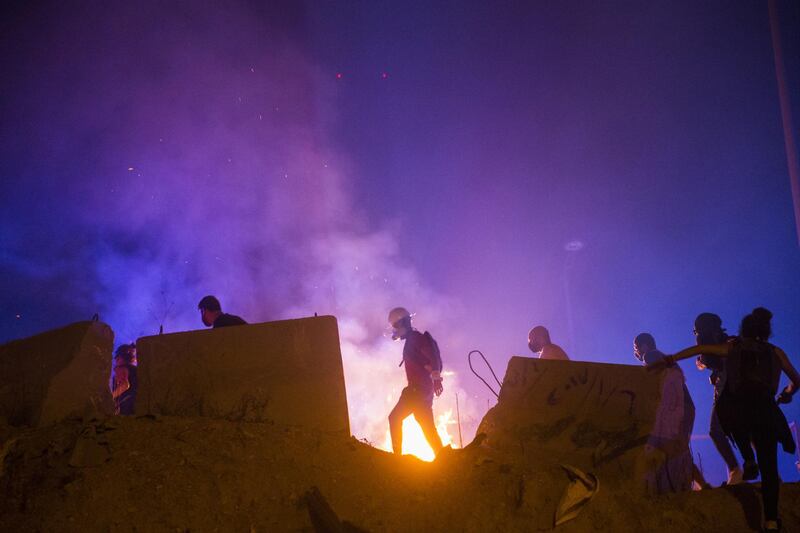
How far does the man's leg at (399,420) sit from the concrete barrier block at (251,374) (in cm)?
139

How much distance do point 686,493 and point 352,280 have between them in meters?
16.7

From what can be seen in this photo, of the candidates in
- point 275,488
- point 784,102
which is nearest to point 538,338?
point 275,488

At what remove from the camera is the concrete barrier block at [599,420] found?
178 inches

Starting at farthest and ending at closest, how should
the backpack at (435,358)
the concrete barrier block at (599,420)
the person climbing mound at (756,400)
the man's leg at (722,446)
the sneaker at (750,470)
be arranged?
the backpack at (435,358), the man's leg at (722,446), the concrete barrier block at (599,420), the sneaker at (750,470), the person climbing mound at (756,400)

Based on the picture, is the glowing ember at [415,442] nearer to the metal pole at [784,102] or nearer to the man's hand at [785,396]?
the man's hand at [785,396]

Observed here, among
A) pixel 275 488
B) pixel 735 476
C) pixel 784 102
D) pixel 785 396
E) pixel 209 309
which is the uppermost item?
pixel 784 102

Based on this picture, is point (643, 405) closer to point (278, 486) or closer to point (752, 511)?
point (752, 511)

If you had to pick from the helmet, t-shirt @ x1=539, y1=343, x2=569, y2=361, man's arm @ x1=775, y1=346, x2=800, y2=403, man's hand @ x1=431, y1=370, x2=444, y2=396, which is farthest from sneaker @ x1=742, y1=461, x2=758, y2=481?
the helmet

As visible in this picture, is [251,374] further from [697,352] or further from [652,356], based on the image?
[652,356]

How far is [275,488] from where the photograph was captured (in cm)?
349

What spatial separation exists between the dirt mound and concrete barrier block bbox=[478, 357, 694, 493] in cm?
33

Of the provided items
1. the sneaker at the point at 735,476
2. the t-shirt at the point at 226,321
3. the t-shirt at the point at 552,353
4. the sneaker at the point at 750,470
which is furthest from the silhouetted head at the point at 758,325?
the t-shirt at the point at 226,321

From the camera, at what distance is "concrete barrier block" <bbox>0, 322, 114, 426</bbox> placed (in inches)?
169

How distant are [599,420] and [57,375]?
4750mm
